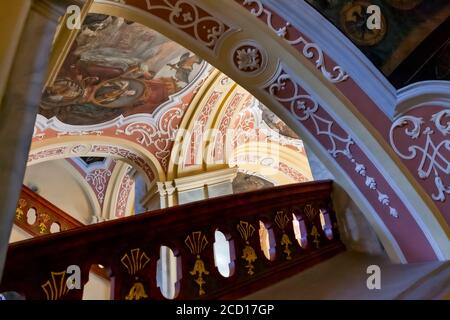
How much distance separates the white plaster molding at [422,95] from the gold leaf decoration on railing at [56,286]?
262 centimetres

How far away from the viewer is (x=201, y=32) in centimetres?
404

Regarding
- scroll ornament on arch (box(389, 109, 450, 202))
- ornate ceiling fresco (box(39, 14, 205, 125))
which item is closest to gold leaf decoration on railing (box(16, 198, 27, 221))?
ornate ceiling fresco (box(39, 14, 205, 125))

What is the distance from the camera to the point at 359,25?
11.2ft

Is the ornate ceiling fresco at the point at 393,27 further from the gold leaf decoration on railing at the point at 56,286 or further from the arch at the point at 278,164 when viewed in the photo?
the arch at the point at 278,164

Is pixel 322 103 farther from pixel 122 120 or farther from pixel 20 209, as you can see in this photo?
pixel 20 209

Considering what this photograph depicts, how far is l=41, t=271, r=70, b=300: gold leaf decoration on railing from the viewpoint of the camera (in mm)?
1788

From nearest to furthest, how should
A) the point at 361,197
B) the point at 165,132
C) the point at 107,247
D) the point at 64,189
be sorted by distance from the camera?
1. the point at 107,247
2. the point at 361,197
3. the point at 165,132
4. the point at 64,189

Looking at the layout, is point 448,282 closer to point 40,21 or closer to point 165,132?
point 40,21

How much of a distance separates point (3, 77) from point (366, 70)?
108 inches

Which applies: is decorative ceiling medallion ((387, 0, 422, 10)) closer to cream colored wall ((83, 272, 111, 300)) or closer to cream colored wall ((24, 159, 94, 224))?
cream colored wall ((83, 272, 111, 300))

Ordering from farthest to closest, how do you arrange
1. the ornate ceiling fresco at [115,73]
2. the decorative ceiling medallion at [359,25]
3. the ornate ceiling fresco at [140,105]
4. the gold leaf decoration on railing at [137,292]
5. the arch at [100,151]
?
the arch at [100,151]
the ornate ceiling fresco at [140,105]
the ornate ceiling fresco at [115,73]
the decorative ceiling medallion at [359,25]
the gold leaf decoration on railing at [137,292]

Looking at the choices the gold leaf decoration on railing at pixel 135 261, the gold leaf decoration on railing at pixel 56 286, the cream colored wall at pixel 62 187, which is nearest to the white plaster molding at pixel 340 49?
the gold leaf decoration on railing at pixel 135 261

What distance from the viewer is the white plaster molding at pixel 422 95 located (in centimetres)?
310

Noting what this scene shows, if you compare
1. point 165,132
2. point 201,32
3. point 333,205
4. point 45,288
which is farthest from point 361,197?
point 165,132
